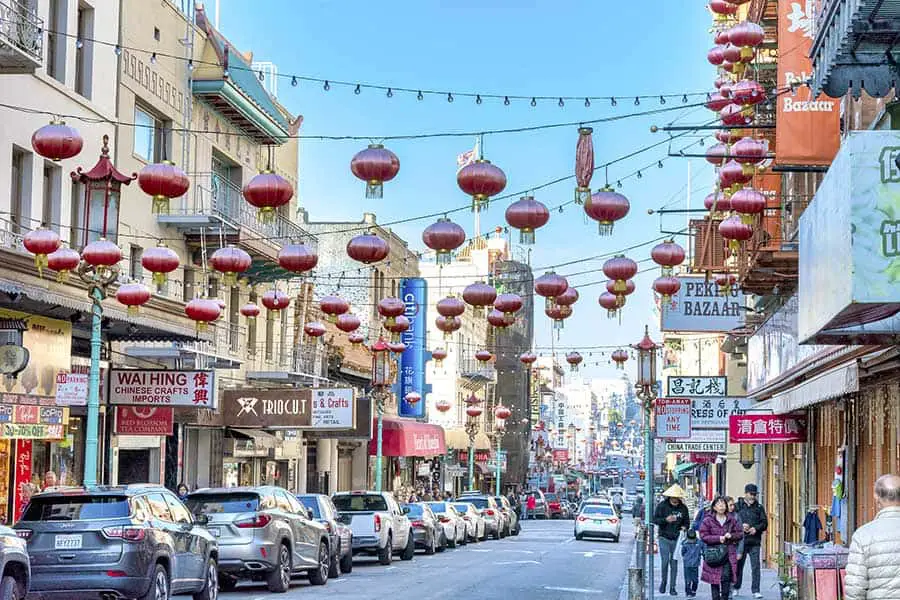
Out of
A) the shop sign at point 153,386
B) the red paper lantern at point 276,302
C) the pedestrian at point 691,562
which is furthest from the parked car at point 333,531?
the pedestrian at point 691,562

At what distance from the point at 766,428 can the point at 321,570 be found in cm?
895

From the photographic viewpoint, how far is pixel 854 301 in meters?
10.8

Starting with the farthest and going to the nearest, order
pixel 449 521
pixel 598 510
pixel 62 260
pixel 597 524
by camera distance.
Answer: pixel 598 510 → pixel 597 524 → pixel 449 521 → pixel 62 260

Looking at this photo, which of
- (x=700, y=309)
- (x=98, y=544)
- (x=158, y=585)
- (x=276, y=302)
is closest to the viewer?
(x=98, y=544)

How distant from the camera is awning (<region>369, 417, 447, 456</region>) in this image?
54000 mm

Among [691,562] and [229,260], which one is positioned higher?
[229,260]

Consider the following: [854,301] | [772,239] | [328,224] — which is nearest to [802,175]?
[772,239]

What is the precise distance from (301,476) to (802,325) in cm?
3701

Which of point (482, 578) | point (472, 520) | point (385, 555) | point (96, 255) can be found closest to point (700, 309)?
point (385, 555)

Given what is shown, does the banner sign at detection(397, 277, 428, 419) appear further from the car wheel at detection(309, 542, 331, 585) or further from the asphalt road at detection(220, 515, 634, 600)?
the car wheel at detection(309, 542, 331, 585)

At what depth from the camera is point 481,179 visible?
18.3 meters

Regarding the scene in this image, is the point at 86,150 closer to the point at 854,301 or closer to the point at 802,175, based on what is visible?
the point at 802,175

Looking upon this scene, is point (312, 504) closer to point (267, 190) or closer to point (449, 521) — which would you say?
point (267, 190)

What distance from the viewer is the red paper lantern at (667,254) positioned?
926 inches
